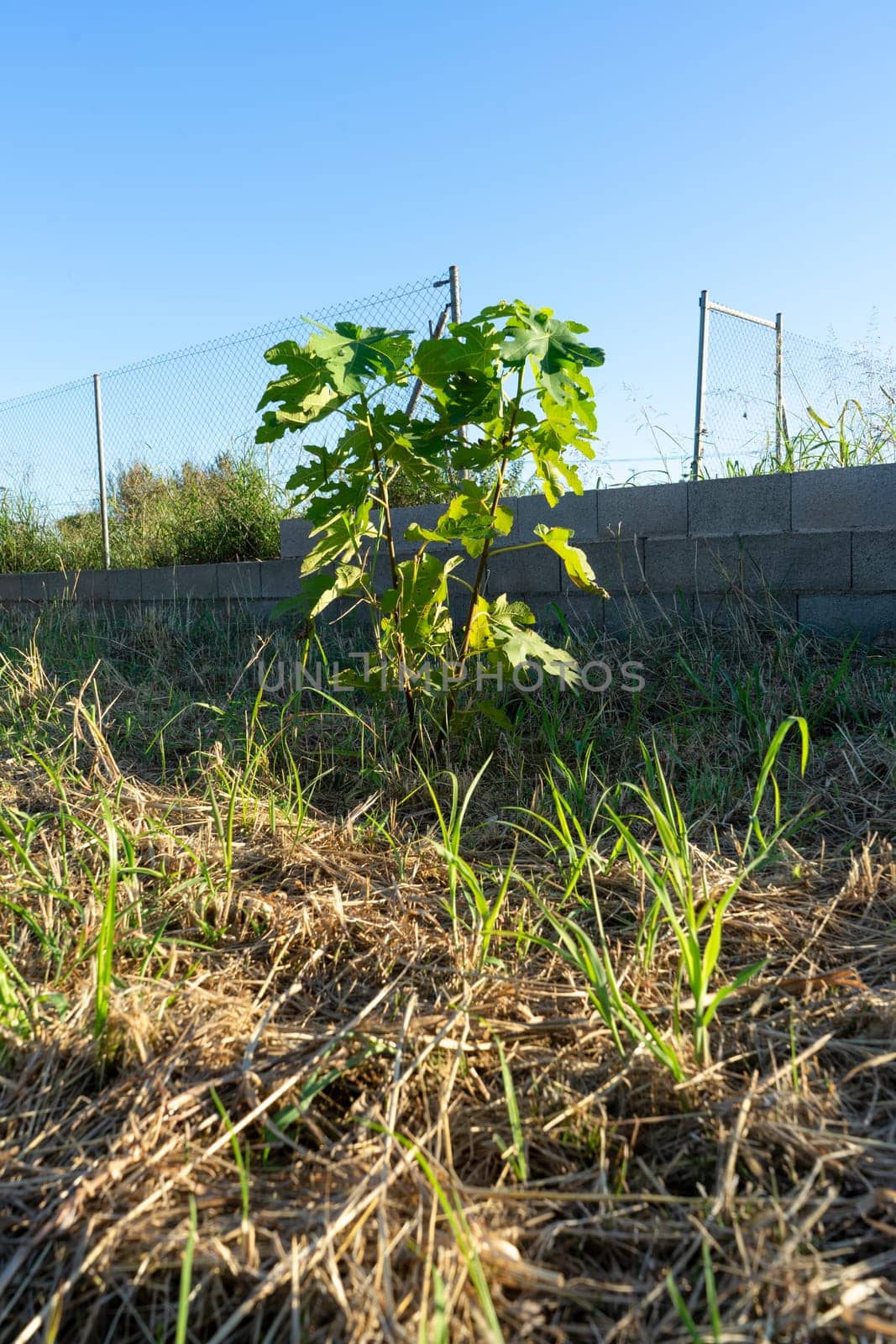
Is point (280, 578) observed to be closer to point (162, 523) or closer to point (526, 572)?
point (526, 572)

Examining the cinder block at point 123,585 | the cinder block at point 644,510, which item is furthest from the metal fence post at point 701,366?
the cinder block at point 123,585

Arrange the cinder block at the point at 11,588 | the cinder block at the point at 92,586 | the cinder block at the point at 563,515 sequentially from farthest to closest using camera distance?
1. the cinder block at the point at 11,588
2. the cinder block at the point at 92,586
3. the cinder block at the point at 563,515

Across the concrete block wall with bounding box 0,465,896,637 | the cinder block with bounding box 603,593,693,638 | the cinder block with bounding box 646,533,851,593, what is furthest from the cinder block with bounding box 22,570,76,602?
the cinder block with bounding box 646,533,851,593

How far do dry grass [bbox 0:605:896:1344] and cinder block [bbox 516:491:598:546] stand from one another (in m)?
2.06

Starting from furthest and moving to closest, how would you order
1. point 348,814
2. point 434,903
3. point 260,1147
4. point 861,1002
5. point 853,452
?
1. point 853,452
2. point 348,814
3. point 434,903
4. point 861,1002
5. point 260,1147

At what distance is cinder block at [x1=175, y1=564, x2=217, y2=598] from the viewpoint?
16.9 feet

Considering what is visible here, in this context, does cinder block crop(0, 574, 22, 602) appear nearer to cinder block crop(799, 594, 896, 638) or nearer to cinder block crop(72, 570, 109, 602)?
cinder block crop(72, 570, 109, 602)

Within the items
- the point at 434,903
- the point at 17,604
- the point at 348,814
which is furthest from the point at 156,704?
the point at 17,604

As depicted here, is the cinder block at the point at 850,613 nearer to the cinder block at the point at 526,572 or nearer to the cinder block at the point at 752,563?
the cinder block at the point at 752,563

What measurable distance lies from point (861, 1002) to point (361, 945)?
2.78 feet

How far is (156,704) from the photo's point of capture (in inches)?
136

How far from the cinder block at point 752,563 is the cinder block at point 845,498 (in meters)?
0.07

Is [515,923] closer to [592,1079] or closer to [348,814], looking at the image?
[592,1079]

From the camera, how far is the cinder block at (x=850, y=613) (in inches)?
126
